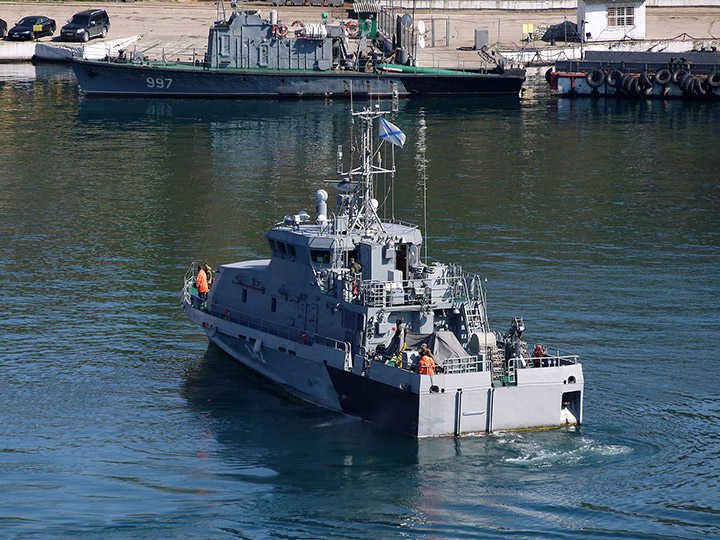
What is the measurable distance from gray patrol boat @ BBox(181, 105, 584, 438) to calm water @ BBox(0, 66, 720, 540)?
29.9 inches

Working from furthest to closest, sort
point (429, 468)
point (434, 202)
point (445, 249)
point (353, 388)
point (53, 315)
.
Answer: point (434, 202) < point (445, 249) < point (53, 315) < point (353, 388) < point (429, 468)

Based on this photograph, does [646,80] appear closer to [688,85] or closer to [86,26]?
[688,85]

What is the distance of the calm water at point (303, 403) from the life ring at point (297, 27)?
2321cm

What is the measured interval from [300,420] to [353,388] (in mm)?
2003

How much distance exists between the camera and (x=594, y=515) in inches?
1013

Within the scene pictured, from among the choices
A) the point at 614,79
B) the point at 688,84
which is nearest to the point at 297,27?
the point at 614,79

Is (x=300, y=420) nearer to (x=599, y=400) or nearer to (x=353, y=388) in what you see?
(x=353, y=388)

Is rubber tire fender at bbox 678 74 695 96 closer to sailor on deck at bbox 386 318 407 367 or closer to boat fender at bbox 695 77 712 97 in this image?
boat fender at bbox 695 77 712 97

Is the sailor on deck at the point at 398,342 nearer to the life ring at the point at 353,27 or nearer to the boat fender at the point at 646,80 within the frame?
the boat fender at the point at 646,80

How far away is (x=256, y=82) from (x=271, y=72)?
1.56 meters

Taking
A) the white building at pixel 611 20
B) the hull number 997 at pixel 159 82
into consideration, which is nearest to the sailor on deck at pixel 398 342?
the hull number 997 at pixel 159 82

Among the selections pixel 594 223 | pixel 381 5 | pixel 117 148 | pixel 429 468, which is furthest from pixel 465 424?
pixel 381 5

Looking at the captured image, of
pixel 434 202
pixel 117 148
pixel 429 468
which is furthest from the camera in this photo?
pixel 117 148

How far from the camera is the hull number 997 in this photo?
91625 millimetres
